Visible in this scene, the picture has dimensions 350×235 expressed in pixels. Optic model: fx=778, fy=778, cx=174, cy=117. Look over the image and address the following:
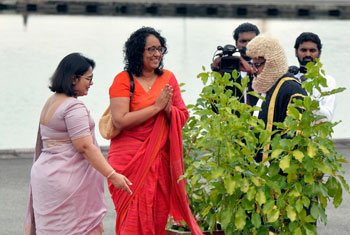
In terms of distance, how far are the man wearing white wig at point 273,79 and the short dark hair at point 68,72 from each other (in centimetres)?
108

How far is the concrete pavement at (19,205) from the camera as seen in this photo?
6.32 metres

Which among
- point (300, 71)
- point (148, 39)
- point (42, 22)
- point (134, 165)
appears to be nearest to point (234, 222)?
point (134, 165)

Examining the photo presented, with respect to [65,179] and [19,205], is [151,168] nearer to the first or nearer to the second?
[65,179]

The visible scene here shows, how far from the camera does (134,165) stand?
4645 mm

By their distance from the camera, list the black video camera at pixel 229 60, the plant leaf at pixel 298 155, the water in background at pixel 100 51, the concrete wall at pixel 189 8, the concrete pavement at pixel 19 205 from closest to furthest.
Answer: the plant leaf at pixel 298 155 < the concrete pavement at pixel 19 205 < the black video camera at pixel 229 60 < the water in background at pixel 100 51 < the concrete wall at pixel 189 8

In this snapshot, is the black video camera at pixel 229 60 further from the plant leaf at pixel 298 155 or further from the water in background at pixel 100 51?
the water in background at pixel 100 51

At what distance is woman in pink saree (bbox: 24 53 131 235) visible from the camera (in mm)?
4285

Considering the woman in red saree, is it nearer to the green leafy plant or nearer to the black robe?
the green leafy plant

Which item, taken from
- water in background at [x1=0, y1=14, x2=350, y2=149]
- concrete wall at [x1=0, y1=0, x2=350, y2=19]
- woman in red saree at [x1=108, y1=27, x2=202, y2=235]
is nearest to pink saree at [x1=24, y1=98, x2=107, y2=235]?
woman in red saree at [x1=108, y1=27, x2=202, y2=235]

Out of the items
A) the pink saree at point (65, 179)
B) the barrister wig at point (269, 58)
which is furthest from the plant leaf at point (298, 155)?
the pink saree at point (65, 179)

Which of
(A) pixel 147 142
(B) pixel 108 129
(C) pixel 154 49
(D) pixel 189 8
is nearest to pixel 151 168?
(A) pixel 147 142

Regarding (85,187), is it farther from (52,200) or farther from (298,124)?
(298,124)

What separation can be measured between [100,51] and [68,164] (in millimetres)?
21737

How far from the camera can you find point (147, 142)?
4684 mm
